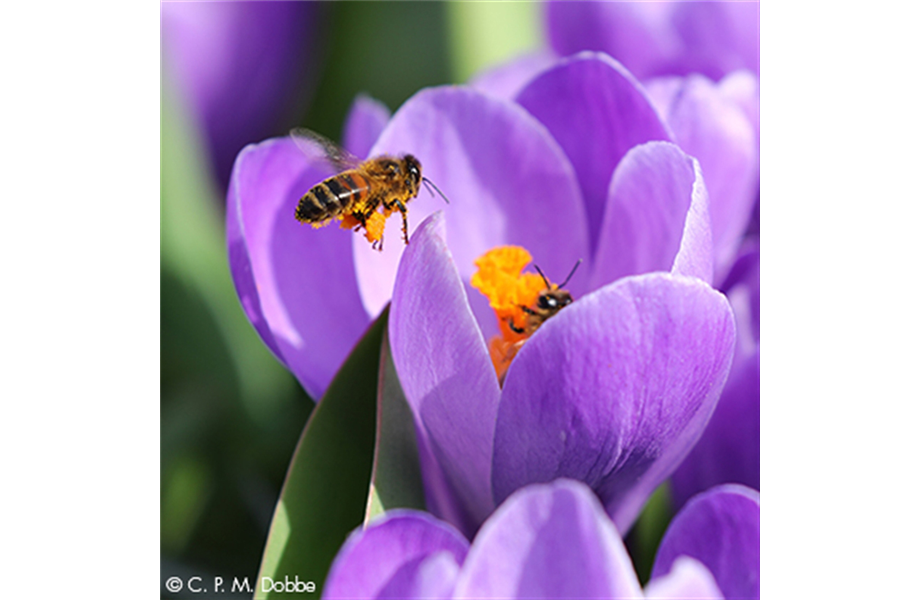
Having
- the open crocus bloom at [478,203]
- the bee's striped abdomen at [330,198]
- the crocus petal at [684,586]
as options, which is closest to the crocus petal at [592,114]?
the open crocus bloom at [478,203]

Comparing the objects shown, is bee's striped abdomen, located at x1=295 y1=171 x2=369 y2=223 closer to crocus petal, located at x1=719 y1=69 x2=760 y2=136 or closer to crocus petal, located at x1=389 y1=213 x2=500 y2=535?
crocus petal, located at x1=389 y1=213 x2=500 y2=535

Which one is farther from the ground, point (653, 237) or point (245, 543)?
point (653, 237)

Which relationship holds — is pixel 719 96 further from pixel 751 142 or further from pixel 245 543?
pixel 245 543

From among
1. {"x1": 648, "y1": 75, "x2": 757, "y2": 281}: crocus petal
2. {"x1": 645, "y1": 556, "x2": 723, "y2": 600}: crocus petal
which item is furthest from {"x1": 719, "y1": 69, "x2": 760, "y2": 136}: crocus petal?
{"x1": 645, "y1": 556, "x2": 723, "y2": 600}: crocus petal

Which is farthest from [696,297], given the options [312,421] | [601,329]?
[312,421]

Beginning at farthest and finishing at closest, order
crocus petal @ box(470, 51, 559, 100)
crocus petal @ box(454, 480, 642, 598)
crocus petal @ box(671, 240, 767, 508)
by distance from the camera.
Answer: crocus petal @ box(470, 51, 559, 100)
crocus petal @ box(671, 240, 767, 508)
crocus petal @ box(454, 480, 642, 598)
